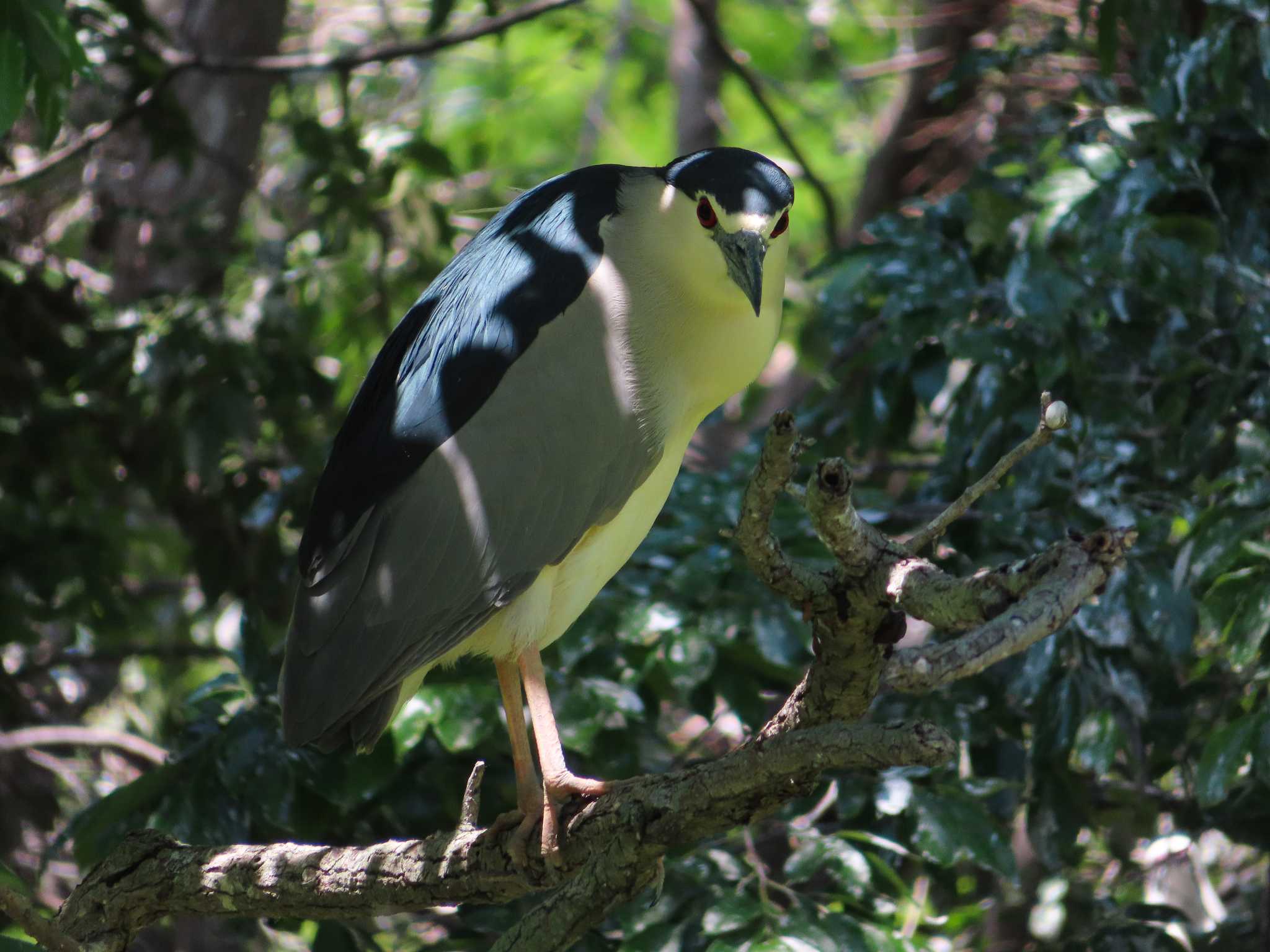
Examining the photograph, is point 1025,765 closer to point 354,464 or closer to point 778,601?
point 778,601

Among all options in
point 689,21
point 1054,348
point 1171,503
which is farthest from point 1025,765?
point 689,21

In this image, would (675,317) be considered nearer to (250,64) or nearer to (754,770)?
(754,770)

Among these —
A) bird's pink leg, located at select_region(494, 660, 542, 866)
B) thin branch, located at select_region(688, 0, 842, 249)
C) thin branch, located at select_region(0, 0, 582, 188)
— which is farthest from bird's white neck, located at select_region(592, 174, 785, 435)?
thin branch, located at select_region(688, 0, 842, 249)

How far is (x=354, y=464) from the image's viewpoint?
2.41 m

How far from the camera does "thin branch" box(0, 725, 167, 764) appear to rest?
11.0 feet

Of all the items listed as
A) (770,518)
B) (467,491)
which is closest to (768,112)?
(467,491)

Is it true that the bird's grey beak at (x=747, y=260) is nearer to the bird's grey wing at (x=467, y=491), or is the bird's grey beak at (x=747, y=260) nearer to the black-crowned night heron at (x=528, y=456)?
the black-crowned night heron at (x=528, y=456)

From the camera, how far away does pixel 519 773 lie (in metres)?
2.34

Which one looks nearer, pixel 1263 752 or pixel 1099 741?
pixel 1263 752

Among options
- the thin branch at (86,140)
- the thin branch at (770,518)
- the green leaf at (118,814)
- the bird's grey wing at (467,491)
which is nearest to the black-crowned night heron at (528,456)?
the bird's grey wing at (467,491)

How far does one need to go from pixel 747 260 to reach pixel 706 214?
0.56ft

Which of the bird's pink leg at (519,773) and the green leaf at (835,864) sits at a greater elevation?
the bird's pink leg at (519,773)

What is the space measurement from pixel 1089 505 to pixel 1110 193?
2.09 ft

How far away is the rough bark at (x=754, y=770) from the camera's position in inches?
59.1
